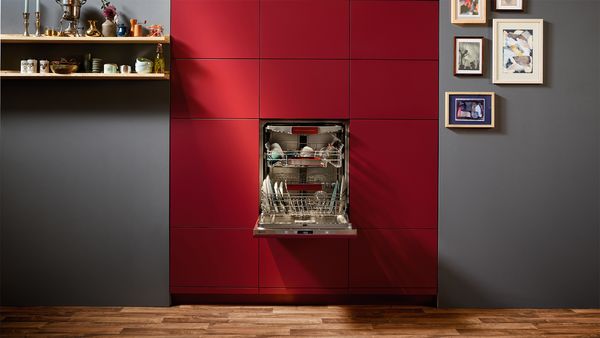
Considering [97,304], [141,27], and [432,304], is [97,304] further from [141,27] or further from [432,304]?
[432,304]

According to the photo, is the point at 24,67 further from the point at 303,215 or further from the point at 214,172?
the point at 303,215

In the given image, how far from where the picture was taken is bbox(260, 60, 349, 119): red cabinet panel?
334 centimetres

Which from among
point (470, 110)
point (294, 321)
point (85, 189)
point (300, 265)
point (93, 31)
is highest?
point (93, 31)

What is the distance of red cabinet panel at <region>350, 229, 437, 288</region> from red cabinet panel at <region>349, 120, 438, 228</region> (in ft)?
0.34

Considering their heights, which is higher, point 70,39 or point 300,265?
point 70,39

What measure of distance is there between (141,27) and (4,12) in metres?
0.97

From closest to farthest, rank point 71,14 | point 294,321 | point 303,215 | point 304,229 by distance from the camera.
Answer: point 304,229, point 303,215, point 294,321, point 71,14

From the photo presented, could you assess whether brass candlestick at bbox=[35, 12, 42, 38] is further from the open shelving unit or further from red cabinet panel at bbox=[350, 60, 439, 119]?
red cabinet panel at bbox=[350, 60, 439, 119]

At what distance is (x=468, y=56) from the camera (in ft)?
10.9

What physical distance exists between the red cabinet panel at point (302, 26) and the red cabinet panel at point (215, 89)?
22 centimetres

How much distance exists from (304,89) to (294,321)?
5.08 feet

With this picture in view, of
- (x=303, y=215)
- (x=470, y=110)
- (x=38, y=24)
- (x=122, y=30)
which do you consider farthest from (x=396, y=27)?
(x=38, y=24)

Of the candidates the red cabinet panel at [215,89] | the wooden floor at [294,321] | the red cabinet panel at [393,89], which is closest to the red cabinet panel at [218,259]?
the wooden floor at [294,321]

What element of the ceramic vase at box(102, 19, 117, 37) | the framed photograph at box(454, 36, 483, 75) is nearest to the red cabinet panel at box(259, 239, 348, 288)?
the framed photograph at box(454, 36, 483, 75)
